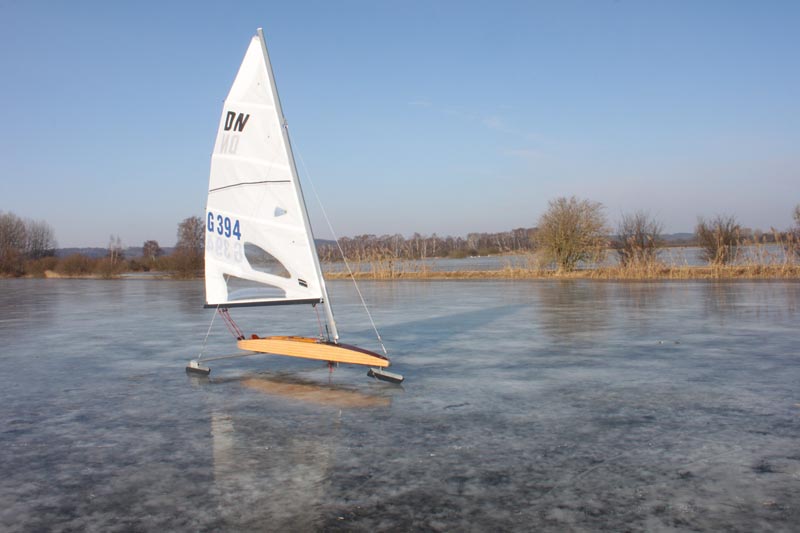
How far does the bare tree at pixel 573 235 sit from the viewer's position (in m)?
29.4

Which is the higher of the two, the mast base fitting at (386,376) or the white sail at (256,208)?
the white sail at (256,208)

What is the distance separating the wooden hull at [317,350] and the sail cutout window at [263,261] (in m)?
0.90

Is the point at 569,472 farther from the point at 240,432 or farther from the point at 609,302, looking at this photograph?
the point at 609,302

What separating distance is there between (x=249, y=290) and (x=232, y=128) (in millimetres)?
2171

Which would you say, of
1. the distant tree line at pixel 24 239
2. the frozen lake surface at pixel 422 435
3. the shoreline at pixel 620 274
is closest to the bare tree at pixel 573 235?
the shoreline at pixel 620 274

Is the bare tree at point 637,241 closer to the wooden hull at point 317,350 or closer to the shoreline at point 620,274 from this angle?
the shoreline at point 620,274

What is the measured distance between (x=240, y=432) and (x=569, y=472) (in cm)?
273

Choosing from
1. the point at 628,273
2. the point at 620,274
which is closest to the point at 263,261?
the point at 628,273

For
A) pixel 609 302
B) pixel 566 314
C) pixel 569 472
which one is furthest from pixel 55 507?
pixel 609 302

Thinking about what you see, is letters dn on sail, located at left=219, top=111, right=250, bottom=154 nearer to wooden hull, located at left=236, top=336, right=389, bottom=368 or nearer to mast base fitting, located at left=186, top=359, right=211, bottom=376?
wooden hull, located at left=236, top=336, right=389, bottom=368

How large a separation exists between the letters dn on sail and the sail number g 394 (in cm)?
89

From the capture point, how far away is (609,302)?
1664 cm

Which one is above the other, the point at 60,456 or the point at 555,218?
the point at 555,218

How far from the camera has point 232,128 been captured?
8578mm
